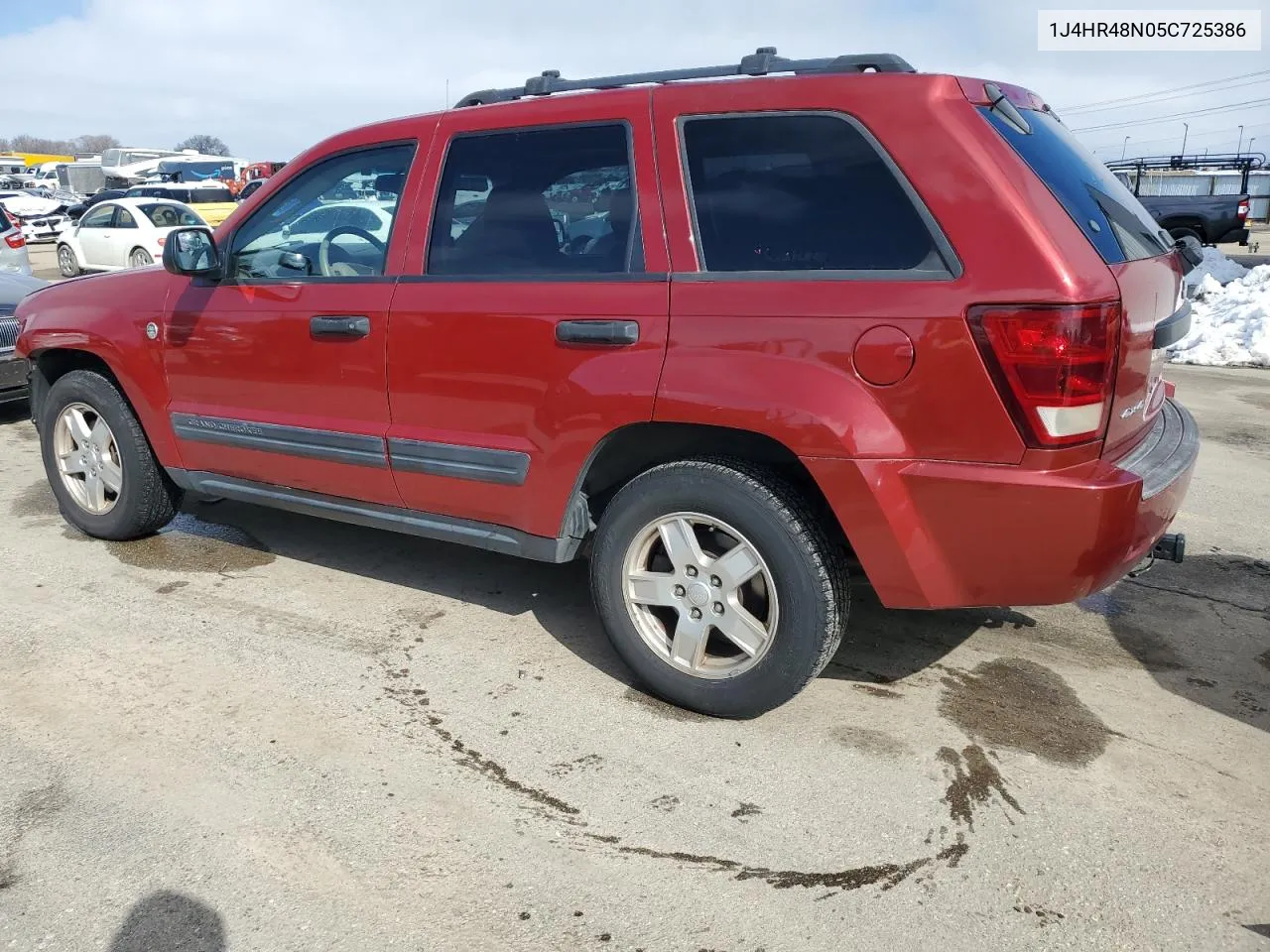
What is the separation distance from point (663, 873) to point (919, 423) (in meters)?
1.35

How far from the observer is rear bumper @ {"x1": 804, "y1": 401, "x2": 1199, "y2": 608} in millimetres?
2691

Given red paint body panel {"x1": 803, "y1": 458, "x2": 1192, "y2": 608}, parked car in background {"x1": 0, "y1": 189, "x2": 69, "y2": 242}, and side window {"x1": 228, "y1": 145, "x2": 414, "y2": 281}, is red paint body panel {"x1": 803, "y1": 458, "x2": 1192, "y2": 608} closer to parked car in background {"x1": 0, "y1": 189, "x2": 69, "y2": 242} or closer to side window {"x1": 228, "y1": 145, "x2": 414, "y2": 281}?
side window {"x1": 228, "y1": 145, "x2": 414, "y2": 281}

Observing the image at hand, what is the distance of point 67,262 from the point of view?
19.2 m

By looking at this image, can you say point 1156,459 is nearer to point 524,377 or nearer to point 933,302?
point 933,302

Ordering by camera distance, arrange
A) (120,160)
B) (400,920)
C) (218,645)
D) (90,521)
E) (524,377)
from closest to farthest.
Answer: (400,920) < (524,377) < (218,645) < (90,521) < (120,160)

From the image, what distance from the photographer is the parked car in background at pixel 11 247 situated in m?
11.3

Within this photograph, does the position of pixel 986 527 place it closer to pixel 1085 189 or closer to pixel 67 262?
pixel 1085 189

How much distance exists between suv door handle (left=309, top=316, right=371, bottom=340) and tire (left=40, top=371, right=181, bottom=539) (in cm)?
138

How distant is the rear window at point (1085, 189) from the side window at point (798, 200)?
37 centimetres

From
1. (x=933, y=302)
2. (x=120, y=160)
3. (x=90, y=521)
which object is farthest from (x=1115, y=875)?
(x=120, y=160)

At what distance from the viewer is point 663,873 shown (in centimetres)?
255

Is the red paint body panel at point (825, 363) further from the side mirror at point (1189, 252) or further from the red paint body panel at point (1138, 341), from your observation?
the side mirror at point (1189, 252)

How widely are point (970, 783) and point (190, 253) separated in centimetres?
341

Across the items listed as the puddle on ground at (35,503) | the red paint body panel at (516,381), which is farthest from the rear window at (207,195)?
the red paint body panel at (516,381)
